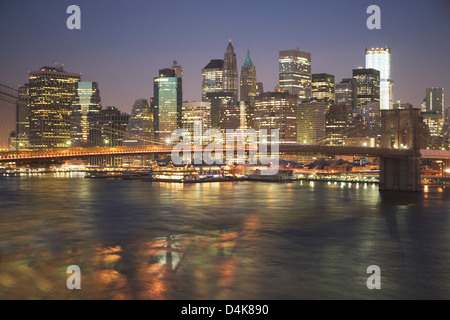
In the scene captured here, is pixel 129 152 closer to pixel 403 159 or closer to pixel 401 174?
pixel 403 159

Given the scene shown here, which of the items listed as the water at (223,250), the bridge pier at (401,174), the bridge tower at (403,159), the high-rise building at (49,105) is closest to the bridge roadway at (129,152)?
the bridge pier at (401,174)

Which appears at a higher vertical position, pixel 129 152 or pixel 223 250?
pixel 129 152

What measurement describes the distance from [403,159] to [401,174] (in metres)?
1.79

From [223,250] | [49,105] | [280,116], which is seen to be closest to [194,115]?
[280,116]

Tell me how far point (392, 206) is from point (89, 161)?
12169cm

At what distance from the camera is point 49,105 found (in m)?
77.1

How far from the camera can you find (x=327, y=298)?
16.6 meters

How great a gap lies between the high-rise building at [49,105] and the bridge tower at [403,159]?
35.9 meters

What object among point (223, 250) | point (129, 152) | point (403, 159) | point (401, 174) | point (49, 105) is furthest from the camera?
point (49, 105)

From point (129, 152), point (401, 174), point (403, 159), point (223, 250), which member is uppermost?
point (129, 152)

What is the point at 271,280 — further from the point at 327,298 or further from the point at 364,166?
the point at 364,166

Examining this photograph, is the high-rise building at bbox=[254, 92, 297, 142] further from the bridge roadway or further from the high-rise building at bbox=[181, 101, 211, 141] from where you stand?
the bridge roadway

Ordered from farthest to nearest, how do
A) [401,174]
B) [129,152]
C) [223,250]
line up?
[401,174] → [129,152] → [223,250]

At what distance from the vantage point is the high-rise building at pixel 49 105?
74.4m
